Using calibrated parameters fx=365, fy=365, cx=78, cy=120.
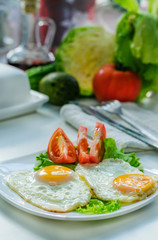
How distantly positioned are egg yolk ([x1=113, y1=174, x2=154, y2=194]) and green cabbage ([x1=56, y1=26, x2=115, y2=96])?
931 mm

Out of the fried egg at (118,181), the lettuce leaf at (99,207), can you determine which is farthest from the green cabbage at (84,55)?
the lettuce leaf at (99,207)

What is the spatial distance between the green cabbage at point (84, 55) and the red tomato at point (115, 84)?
0.11 metres

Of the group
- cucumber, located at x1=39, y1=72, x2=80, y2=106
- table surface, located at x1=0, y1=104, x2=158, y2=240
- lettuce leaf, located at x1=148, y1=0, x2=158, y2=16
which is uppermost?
lettuce leaf, located at x1=148, y1=0, x2=158, y2=16

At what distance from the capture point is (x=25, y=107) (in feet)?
4.51

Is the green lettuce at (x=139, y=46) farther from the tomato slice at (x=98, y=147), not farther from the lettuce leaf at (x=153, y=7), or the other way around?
the tomato slice at (x=98, y=147)

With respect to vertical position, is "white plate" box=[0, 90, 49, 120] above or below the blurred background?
below

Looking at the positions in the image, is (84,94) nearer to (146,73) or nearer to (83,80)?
(83,80)

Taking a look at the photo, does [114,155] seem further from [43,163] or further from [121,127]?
[121,127]

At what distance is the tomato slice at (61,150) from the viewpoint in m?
0.87

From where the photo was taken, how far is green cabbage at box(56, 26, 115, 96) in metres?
1.68

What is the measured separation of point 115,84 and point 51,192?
866mm

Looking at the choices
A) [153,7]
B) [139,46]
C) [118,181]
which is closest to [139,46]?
[139,46]

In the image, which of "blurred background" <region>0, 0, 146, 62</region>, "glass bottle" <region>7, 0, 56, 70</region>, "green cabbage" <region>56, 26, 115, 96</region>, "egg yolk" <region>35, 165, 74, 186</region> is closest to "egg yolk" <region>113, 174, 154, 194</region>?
"egg yolk" <region>35, 165, 74, 186</region>

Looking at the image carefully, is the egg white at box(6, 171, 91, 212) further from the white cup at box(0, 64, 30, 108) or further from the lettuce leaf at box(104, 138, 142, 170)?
the white cup at box(0, 64, 30, 108)
